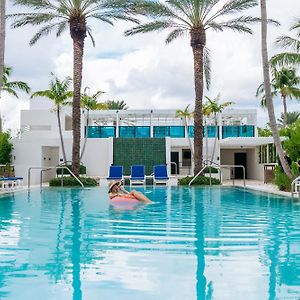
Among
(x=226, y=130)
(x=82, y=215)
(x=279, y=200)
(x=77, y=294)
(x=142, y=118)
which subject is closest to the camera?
(x=77, y=294)

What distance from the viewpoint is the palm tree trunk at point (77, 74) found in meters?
23.7

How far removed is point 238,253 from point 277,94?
1432 inches

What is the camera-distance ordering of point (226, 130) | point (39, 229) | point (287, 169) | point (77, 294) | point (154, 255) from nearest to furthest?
point (77, 294)
point (154, 255)
point (39, 229)
point (287, 169)
point (226, 130)

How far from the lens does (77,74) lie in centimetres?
2431

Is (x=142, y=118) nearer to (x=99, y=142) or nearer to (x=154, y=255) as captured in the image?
(x=99, y=142)

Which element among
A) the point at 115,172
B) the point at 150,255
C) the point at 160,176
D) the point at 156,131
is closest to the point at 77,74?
the point at 115,172

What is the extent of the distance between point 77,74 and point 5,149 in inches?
312

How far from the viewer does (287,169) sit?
17.9m

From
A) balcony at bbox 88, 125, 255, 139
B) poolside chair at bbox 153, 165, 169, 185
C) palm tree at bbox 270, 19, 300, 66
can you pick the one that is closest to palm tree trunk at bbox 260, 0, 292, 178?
palm tree at bbox 270, 19, 300, 66

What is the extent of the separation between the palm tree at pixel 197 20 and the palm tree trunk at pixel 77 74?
277cm

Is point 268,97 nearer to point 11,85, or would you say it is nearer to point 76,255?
point 76,255

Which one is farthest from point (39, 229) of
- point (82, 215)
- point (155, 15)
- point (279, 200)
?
point (155, 15)

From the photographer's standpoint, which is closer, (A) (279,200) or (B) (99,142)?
(A) (279,200)

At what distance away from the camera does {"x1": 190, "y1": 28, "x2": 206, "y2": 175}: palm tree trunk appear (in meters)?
23.5
